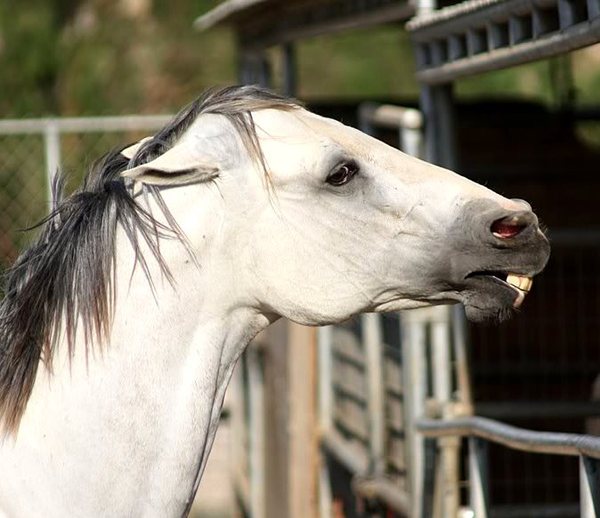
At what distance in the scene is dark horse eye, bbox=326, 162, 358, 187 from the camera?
3260 millimetres

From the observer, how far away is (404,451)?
19.1 feet

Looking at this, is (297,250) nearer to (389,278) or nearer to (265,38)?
(389,278)

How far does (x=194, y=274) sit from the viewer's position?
3.22 metres

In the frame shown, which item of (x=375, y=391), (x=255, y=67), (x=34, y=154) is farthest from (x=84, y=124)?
(x=375, y=391)

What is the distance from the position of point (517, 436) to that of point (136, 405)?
1262mm

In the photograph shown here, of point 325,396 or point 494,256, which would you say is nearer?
point 494,256

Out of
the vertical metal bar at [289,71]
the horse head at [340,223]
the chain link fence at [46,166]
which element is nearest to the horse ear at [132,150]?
the horse head at [340,223]

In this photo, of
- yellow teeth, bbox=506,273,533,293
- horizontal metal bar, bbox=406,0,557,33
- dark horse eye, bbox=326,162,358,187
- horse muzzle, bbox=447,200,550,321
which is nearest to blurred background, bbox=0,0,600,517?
horizontal metal bar, bbox=406,0,557,33

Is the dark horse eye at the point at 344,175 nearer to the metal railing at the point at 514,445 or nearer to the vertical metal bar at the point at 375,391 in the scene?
the metal railing at the point at 514,445

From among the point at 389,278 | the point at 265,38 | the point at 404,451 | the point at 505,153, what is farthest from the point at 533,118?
the point at 389,278

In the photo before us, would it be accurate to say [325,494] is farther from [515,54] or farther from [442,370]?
[515,54]

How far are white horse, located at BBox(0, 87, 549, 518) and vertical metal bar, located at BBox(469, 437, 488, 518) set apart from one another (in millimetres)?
1179

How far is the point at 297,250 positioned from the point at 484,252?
17.5 inches

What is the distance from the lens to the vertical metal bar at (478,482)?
4383 mm
